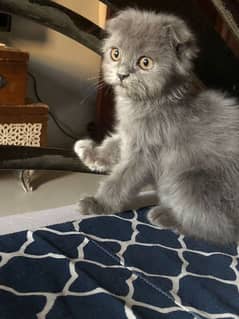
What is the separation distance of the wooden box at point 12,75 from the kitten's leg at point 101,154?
0.87 m

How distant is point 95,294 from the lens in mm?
717

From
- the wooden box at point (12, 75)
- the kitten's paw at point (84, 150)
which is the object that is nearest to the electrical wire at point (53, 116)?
the wooden box at point (12, 75)

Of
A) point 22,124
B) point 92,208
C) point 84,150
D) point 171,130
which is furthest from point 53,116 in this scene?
point 171,130

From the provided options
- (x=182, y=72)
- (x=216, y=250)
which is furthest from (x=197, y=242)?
(x=182, y=72)

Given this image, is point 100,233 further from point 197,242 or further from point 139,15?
point 139,15

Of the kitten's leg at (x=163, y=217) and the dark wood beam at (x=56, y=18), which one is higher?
the dark wood beam at (x=56, y=18)

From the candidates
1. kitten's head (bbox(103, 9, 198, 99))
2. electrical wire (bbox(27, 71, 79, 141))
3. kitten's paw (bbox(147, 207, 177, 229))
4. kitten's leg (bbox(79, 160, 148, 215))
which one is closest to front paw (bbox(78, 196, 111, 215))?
kitten's leg (bbox(79, 160, 148, 215))

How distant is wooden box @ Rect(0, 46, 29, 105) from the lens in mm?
1785

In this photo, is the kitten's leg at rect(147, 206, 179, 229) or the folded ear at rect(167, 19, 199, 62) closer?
the folded ear at rect(167, 19, 199, 62)

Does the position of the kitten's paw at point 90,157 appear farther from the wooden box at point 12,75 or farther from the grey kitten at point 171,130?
the wooden box at point 12,75

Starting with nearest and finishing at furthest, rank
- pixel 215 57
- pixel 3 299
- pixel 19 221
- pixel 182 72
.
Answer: pixel 3 299, pixel 182 72, pixel 19 221, pixel 215 57

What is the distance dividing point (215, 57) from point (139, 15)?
0.28 metres

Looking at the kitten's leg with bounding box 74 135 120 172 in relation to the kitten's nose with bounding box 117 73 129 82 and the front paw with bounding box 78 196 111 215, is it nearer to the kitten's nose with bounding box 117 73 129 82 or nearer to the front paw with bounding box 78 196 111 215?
the front paw with bounding box 78 196 111 215

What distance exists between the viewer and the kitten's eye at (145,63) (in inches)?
32.1
